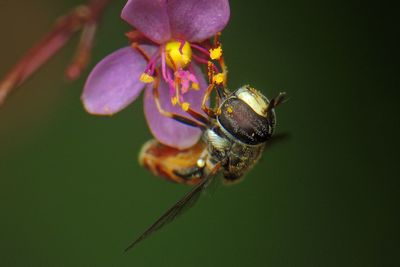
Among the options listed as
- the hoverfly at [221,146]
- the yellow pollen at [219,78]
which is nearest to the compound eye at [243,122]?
the hoverfly at [221,146]

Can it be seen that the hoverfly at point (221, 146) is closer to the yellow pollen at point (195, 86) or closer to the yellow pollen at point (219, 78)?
the yellow pollen at point (219, 78)

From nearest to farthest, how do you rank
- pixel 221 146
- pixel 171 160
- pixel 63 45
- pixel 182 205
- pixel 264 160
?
pixel 182 205
pixel 221 146
pixel 171 160
pixel 63 45
pixel 264 160

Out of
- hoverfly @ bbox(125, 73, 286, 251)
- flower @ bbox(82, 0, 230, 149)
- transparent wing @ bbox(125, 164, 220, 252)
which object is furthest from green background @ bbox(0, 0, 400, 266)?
transparent wing @ bbox(125, 164, 220, 252)

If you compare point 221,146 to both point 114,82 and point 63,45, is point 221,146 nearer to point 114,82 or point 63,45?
point 114,82

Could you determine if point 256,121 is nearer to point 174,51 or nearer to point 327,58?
point 174,51

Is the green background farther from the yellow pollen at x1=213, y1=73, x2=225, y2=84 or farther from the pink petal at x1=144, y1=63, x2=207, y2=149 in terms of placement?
the yellow pollen at x1=213, y1=73, x2=225, y2=84

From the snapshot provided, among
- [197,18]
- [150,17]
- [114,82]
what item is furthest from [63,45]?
[197,18]

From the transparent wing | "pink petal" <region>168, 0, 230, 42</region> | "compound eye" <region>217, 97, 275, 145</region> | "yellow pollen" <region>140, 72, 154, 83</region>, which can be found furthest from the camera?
"yellow pollen" <region>140, 72, 154, 83</region>
